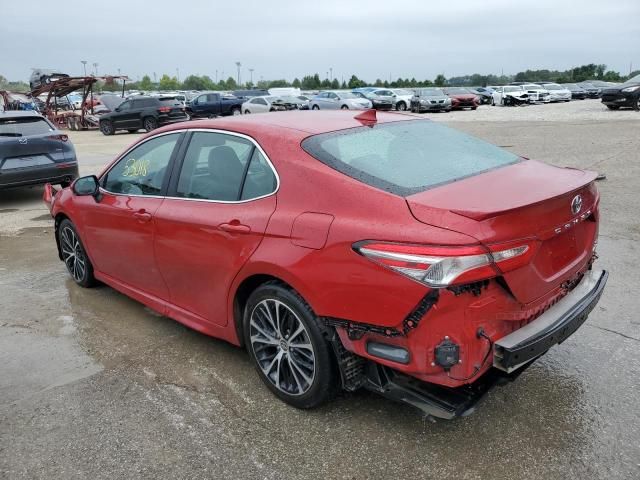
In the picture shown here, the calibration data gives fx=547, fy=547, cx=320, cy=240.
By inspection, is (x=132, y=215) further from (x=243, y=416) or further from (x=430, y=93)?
(x=430, y=93)

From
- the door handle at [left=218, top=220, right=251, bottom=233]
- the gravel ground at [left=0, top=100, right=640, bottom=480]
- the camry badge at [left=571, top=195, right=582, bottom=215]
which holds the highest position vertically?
the camry badge at [left=571, top=195, right=582, bottom=215]

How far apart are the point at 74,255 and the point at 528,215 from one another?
13.5 ft

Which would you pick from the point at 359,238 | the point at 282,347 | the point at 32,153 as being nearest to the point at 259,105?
the point at 32,153

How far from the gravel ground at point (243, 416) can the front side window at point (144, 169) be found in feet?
3.49

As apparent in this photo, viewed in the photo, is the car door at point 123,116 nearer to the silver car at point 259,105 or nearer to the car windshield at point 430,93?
the silver car at point 259,105

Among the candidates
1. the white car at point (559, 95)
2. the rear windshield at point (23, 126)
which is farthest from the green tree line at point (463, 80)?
the rear windshield at point (23, 126)

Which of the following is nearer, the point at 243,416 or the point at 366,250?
the point at 366,250

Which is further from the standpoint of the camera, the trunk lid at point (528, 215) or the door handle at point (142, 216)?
the door handle at point (142, 216)

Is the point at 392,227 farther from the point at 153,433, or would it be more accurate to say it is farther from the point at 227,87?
the point at 227,87

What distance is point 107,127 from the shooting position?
81.1ft

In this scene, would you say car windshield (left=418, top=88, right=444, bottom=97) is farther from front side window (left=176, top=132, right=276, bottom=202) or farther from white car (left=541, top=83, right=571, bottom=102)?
front side window (left=176, top=132, right=276, bottom=202)

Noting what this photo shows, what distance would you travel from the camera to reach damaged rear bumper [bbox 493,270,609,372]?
2.43m

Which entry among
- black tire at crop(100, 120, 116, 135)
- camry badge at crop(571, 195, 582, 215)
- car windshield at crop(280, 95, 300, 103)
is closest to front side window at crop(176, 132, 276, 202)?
camry badge at crop(571, 195, 582, 215)

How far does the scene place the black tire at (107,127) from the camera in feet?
80.6
